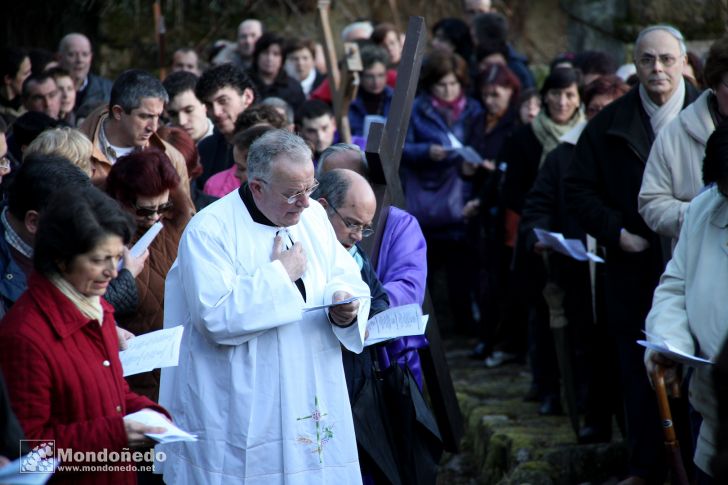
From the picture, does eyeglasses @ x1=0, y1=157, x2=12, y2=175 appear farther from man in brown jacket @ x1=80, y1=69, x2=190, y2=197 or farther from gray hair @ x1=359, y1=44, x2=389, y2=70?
gray hair @ x1=359, y1=44, x2=389, y2=70

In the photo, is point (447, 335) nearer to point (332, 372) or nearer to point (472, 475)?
point (472, 475)

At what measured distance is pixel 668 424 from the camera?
4773 millimetres

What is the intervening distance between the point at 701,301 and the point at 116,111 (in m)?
3.18

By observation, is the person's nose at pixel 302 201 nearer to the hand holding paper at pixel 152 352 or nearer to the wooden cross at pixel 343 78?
the hand holding paper at pixel 152 352

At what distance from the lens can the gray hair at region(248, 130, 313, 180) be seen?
14.8 feet

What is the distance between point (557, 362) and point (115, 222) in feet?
14.8

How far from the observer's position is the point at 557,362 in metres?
7.66

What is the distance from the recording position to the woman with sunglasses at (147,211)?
16.5 ft

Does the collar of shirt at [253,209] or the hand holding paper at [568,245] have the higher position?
the collar of shirt at [253,209]

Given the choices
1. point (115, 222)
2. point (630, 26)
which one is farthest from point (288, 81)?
point (115, 222)

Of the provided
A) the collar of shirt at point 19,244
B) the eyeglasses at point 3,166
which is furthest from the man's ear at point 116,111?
the collar of shirt at point 19,244

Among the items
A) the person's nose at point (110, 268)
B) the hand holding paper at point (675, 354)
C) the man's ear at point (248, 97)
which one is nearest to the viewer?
the person's nose at point (110, 268)

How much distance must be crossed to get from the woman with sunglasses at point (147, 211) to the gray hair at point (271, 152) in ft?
2.11

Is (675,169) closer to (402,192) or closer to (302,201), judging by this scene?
(402,192)
